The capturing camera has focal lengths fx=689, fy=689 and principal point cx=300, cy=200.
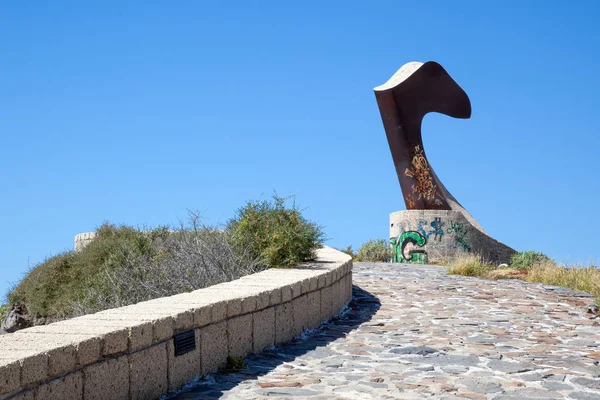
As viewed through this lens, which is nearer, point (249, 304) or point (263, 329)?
point (249, 304)

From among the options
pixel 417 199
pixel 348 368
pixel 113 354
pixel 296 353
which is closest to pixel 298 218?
pixel 296 353

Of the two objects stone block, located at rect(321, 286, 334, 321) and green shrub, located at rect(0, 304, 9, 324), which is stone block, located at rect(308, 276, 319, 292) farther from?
green shrub, located at rect(0, 304, 9, 324)

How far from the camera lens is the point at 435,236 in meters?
21.7

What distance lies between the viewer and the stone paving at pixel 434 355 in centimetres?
636

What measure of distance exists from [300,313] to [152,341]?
328cm

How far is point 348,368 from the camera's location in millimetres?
7188

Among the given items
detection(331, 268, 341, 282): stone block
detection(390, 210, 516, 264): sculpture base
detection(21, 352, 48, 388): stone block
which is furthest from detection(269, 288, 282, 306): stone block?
detection(390, 210, 516, 264): sculpture base

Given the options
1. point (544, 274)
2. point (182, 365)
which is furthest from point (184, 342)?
point (544, 274)

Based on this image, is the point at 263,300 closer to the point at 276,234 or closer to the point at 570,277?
the point at 276,234

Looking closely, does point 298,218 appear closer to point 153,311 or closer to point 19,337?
point 153,311

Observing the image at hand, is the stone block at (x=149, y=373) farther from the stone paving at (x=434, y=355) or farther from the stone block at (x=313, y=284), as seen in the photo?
the stone block at (x=313, y=284)

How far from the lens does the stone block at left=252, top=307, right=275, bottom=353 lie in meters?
7.75

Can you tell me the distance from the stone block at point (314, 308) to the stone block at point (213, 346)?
232cm

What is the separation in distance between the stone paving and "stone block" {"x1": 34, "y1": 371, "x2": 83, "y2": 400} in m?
1.17
